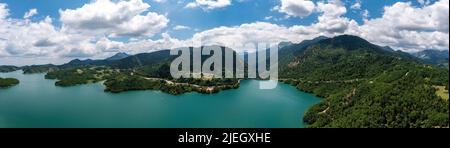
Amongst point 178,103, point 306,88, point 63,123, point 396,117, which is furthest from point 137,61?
point 396,117

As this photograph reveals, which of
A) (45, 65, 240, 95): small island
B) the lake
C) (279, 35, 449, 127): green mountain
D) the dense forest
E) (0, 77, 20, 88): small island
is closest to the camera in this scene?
(279, 35, 449, 127): green mountain

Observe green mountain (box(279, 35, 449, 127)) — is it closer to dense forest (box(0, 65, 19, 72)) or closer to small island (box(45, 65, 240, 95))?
small island (box(45, 65, 240, 95))

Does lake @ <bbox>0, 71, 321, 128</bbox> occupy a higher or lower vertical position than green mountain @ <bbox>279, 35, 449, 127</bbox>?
lower

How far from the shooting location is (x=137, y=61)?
590ft

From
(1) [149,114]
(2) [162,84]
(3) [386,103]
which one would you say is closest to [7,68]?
(2) [162,84]

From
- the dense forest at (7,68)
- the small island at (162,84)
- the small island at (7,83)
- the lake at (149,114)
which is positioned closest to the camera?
the lake at (149,114)

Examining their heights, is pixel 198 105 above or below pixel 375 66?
below

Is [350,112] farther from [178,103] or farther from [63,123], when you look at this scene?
[63,123]

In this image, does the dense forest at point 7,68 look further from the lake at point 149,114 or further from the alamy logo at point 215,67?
the lake at point 149,114

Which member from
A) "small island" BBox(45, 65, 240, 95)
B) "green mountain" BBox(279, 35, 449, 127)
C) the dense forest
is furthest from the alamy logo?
the dense forest

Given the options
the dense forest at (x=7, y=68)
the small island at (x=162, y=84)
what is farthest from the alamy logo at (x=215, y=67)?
the dense forest at (x=7, y=68)

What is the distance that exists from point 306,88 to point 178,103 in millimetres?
41430

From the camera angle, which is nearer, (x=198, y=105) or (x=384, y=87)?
(x=384, y=87)

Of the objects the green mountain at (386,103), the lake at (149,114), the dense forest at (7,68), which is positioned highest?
the dense forest at (7,68)
